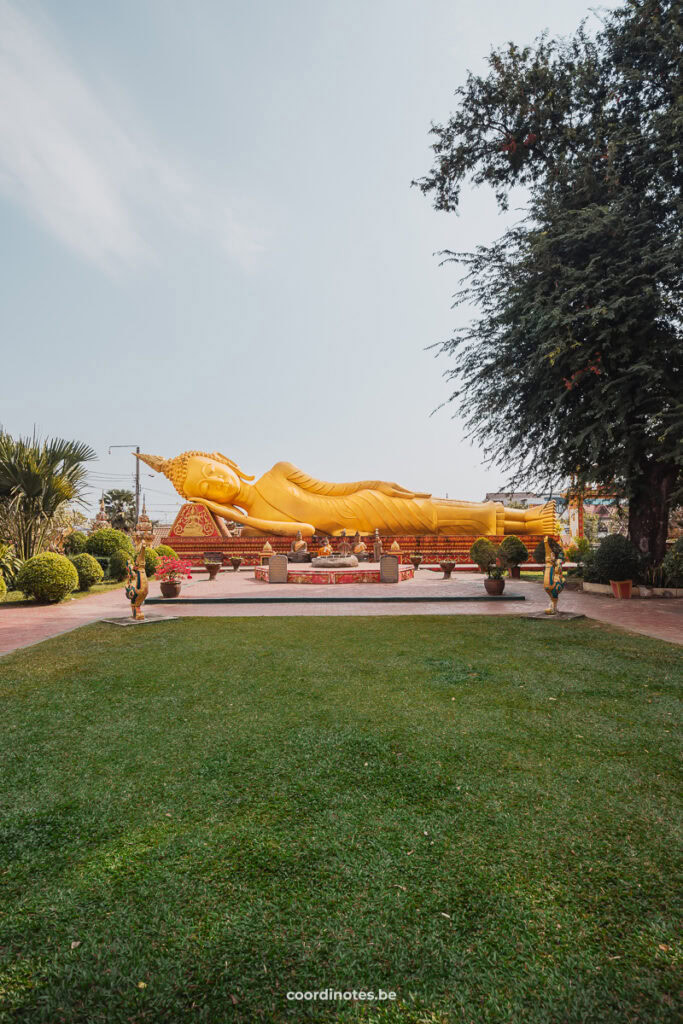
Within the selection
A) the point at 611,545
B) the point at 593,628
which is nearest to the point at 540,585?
the point at 611,545

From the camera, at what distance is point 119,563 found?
49.0 feet

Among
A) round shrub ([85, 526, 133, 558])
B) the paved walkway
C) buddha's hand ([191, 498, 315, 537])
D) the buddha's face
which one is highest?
the buddha's face

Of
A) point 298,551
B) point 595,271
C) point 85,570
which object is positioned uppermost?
point 595,271

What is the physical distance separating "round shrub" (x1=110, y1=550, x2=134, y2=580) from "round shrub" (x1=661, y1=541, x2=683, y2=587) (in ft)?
44.4

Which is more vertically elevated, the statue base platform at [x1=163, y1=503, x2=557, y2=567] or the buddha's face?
the buddha's face

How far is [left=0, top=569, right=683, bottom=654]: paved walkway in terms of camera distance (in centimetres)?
757

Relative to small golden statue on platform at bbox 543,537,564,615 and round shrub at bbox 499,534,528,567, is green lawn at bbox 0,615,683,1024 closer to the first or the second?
small golden statue on platform at bbox 543,537,564,615

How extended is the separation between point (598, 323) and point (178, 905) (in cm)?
1082

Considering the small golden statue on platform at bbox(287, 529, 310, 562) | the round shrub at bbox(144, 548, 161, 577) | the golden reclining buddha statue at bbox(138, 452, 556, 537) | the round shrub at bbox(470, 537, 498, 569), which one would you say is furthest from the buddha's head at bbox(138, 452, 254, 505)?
the round shrub at bbox(470, 537, 498, 569)

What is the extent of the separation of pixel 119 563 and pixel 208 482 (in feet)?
26.7

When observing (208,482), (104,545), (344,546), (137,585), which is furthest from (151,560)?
(137,585)

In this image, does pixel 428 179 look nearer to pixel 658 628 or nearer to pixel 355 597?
pixel 355 597

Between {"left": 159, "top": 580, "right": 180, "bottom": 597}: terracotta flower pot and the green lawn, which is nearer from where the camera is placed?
the green lawn

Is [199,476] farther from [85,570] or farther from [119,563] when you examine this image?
[85,570]
